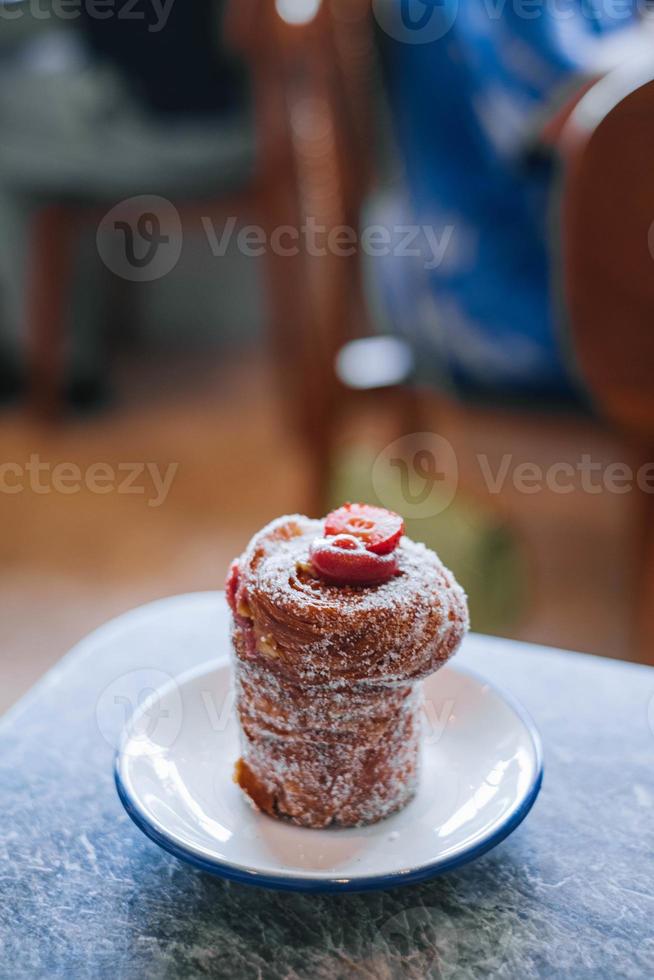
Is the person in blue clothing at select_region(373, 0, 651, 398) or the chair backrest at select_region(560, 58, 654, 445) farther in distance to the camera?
the person in blue clothing at select_region(373, 0, 651, 398)

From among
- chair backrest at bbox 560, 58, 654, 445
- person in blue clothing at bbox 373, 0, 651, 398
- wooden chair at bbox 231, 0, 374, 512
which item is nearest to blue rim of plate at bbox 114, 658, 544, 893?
chair backrest at bbox 560, 58, 654, 445

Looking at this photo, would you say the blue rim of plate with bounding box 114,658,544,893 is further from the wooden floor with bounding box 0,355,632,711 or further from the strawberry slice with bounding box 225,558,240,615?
the wooden floor with bounding box 0,355,632,711

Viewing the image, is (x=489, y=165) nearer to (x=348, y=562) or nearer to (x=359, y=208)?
(x=359, y=208)

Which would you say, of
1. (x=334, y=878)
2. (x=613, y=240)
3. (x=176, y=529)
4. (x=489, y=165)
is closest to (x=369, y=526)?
(x=334, y=878)

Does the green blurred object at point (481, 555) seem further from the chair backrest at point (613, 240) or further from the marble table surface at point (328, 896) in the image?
the marble table surface at point (328, 896)

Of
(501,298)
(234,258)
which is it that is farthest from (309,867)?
(234,258)

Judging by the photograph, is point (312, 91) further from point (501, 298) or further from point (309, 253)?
point (501, 298)

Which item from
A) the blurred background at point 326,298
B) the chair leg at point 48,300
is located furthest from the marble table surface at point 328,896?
the chair leg at point 48,300
